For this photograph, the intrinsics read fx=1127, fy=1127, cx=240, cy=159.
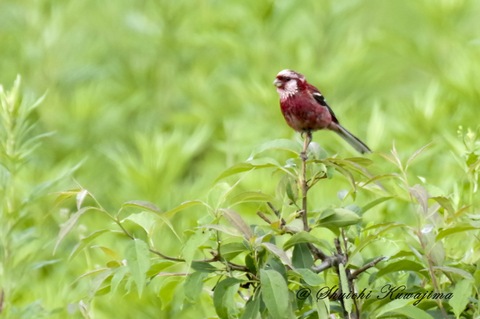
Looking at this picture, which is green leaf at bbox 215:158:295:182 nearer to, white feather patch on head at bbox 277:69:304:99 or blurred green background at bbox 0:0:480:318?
white feather patch on head at bbox 277:69:304:99

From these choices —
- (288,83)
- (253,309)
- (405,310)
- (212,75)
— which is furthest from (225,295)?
(212,75)

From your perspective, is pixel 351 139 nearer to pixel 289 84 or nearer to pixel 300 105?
pixel 289 84

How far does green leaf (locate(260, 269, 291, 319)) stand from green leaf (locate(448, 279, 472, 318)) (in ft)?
0.78

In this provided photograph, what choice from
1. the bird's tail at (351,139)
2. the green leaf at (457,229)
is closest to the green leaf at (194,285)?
the green leaf at (457,229)

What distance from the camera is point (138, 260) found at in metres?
1.50

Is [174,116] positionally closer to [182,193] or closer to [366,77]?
[366,77]

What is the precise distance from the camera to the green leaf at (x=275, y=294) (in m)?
1.49

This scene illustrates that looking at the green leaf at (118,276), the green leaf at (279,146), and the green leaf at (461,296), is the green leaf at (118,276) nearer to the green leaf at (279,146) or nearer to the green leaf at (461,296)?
the green leaf at (279,146)

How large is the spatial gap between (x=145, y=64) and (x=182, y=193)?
1.92 metres

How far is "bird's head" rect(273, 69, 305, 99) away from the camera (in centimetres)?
245

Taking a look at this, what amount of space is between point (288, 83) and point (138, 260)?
3.44ft

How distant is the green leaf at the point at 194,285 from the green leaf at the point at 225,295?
0.02 metres

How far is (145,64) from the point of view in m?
5.29

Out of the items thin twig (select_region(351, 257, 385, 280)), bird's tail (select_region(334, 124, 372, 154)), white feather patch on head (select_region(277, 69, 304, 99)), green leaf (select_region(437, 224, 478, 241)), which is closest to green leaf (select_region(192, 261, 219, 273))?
thin twig (select_region(351, 257, 385, 280))
